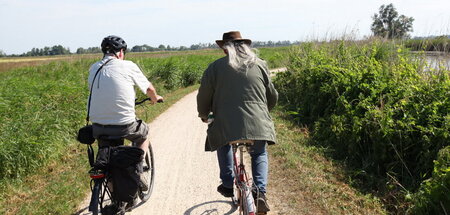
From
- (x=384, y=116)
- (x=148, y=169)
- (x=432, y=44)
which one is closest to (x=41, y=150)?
(x=148, y=169)

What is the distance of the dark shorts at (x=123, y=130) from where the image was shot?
378 cm

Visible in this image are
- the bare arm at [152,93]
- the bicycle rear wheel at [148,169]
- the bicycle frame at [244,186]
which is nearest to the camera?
the bicycle frame at [244,186]

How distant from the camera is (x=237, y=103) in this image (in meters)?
3.47

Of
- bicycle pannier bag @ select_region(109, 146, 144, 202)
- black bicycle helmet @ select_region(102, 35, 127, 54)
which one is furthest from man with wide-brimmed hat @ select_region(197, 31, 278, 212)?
black bicycle helmet @ select_region(102, 35, 127, 54)

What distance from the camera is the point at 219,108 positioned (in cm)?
355

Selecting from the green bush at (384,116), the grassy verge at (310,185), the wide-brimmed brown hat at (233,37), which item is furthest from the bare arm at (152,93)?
the green bush at (384,116)

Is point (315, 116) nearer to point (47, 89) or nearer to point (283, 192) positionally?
point (283, 192)

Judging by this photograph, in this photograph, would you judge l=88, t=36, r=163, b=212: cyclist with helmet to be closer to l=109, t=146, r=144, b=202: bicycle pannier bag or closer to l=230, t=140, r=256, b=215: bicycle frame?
l=109, t=146, r=144, b=202: bicycle pannier bag

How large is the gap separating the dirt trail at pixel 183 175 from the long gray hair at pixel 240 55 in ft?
6.84

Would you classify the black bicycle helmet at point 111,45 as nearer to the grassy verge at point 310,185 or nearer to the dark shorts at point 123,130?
the dark shorts at point 123,130

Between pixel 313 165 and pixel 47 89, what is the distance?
6.91 metres

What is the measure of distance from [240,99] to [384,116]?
379 cm

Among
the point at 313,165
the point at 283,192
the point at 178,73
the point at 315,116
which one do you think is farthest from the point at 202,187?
the point at 178,73

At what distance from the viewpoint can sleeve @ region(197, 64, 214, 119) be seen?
357 cm
